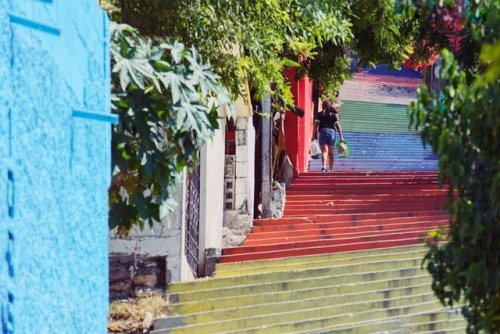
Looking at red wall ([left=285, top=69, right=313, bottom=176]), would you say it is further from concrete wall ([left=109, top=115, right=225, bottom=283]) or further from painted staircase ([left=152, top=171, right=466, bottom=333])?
concrete wall ([left=109, top=115, right=225, bottom=283])

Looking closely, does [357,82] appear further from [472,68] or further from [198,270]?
[198,270]

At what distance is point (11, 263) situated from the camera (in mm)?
3896

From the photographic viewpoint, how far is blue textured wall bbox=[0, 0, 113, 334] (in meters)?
3.92

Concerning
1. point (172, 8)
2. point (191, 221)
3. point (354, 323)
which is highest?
point (172, 8)

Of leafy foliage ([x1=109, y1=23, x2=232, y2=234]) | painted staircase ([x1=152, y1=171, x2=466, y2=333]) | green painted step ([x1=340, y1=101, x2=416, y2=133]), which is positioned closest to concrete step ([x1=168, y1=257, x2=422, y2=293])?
painted staircase ([x1=152, y1=171, x2=466, y2=333])

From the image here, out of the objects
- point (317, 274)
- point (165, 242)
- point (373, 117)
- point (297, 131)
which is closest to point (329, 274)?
point (317, 274)

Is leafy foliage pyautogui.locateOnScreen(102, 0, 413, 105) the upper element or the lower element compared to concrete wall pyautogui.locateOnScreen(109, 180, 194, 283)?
upper

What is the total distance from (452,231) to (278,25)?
3943 mm

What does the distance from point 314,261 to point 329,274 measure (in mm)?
528

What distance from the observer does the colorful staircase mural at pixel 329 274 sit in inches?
271

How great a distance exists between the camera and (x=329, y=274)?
791 centimetres

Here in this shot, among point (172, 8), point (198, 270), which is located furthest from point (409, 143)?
point (172, 8)

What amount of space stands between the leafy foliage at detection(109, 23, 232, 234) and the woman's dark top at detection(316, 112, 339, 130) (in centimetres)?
935

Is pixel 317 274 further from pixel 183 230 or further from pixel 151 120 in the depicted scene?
pixel 151 120
